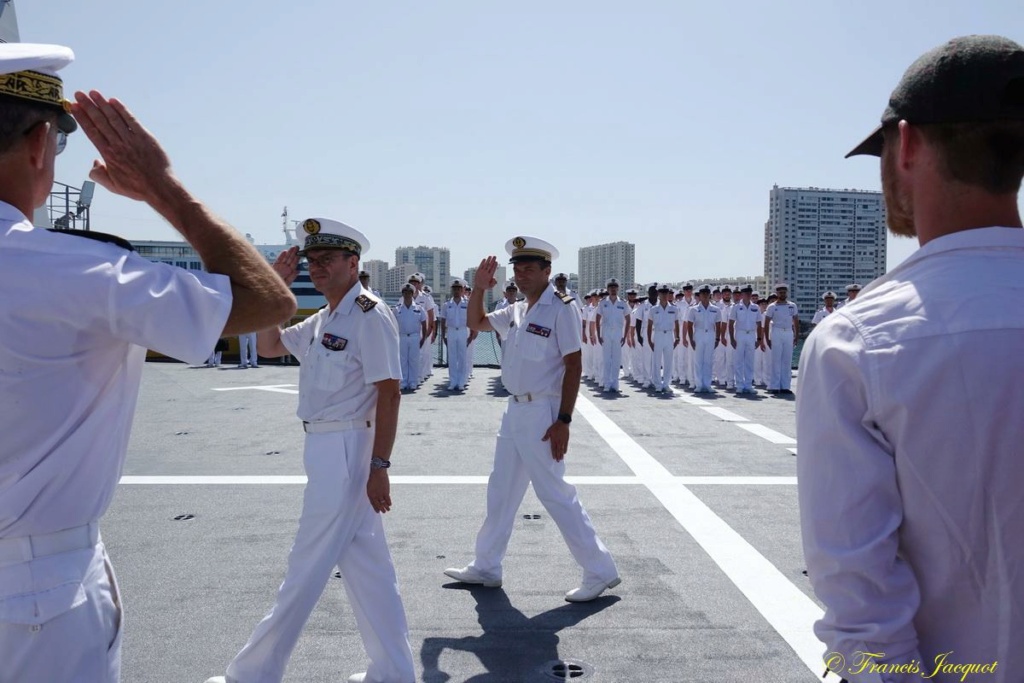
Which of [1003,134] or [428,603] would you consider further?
[428,603]

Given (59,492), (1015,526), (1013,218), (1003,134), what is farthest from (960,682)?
(59,492)

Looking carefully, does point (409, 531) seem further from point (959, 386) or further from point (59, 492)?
point (959, 386)

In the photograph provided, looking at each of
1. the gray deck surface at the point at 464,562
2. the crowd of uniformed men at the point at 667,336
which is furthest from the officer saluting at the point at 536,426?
the crowd of uniformed men at the point at 667,336

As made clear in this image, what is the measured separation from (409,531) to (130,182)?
4.19 m

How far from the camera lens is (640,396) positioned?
15.2 metres

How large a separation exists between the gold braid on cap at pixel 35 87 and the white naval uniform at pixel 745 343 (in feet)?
51.6

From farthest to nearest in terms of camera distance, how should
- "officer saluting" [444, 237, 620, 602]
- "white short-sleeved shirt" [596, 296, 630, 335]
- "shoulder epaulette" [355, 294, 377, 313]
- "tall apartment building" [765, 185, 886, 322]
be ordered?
"tall apartment building" [765, 185, 886, 322]
"white short-sleeved shirt" [596, 296, 630, 335]
"officer saluting" [444, 237, 620, 602]
"shoulder epaulette" [355, 294, 377, 313]

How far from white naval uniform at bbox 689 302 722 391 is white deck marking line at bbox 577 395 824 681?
28.5 feet

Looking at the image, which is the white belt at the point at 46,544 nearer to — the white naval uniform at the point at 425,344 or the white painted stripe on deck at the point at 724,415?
the white painted stripe on deck at the point at 724,415

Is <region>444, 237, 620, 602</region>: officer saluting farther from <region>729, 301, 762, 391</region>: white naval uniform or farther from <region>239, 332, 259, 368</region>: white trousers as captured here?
<region>239, 332, 259, 368</region>: white trousers

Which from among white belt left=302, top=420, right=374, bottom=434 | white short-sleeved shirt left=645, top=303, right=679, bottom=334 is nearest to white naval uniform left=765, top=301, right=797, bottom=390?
white short-sleeved shirt left=645, top=303, right=679, bottom=334

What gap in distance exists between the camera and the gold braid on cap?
146cm

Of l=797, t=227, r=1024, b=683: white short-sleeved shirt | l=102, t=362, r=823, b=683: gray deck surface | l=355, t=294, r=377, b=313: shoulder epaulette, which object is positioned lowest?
l=102, t=362, r=823, b=683: gray deck surface

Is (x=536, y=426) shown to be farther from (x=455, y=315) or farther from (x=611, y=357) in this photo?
(x=455, y=315)
